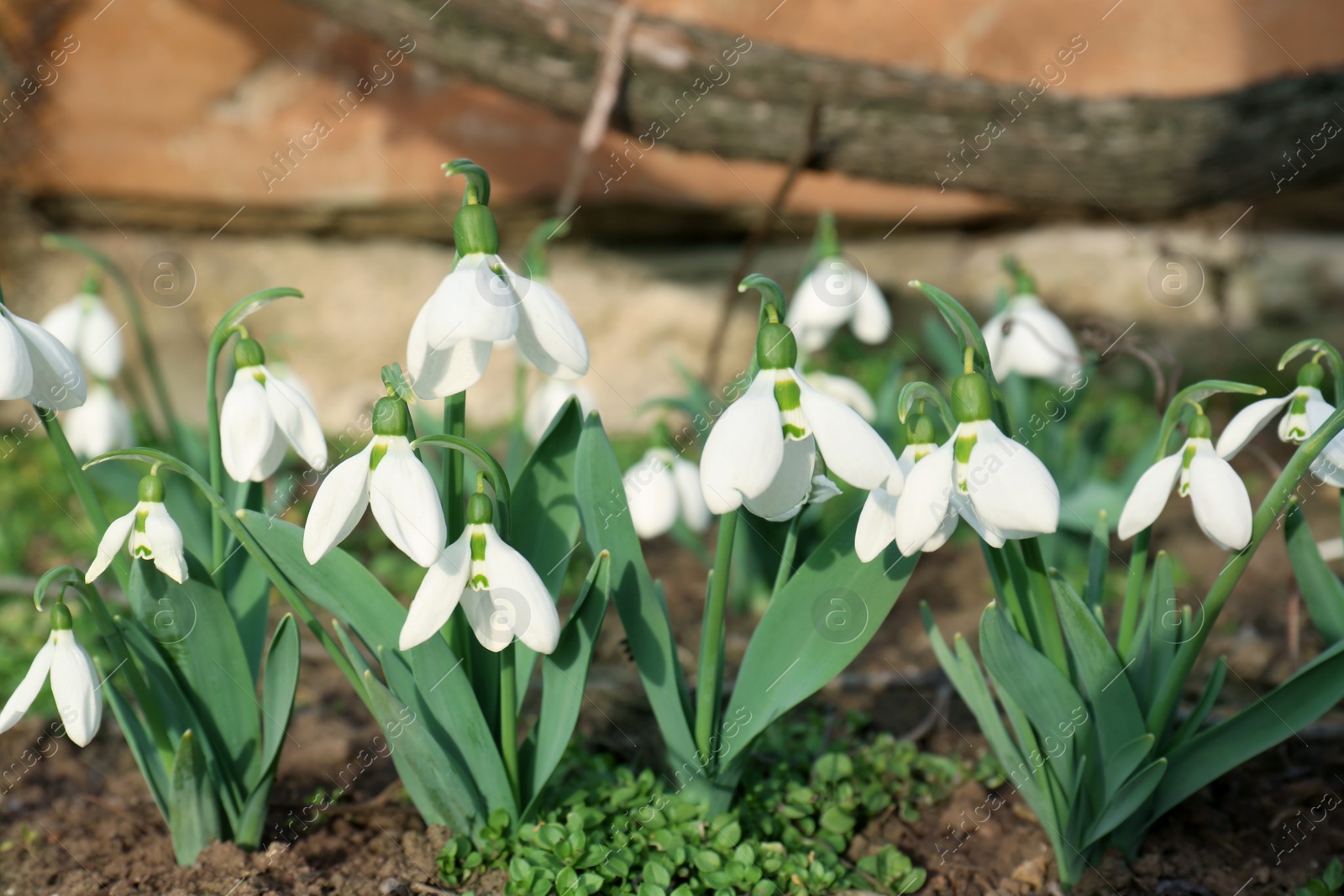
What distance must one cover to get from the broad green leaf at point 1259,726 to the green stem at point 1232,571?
2.1 inches

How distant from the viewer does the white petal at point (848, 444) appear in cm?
94

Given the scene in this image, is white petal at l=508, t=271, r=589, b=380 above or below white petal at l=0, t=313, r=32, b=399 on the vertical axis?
below

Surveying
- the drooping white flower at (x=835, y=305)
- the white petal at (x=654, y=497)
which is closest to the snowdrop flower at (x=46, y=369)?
the white petal at (x=654, y=497)

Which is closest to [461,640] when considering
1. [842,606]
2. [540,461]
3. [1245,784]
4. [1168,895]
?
[540,461]

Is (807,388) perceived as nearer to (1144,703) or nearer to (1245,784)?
(1144,703)

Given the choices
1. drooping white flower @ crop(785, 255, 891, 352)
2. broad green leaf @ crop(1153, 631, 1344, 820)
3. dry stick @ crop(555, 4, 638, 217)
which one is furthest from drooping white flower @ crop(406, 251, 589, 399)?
dry stick @ crop(555, 4, 638, 217)

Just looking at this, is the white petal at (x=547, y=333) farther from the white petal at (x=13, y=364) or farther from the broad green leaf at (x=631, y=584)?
the white petal at (x=13, y=364)

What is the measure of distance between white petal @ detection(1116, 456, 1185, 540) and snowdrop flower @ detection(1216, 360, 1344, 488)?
62 millimetres

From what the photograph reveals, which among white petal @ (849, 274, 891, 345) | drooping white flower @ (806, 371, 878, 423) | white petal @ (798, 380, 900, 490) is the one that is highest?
white petal @ (849, 274, 891, 345)

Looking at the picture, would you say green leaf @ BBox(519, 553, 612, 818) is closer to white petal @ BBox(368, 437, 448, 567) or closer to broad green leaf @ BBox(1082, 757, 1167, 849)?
white petal @ BBox(368, 437, 448, 567)

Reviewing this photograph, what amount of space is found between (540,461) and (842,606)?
40 cm

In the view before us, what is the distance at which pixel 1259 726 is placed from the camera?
47.2 inches

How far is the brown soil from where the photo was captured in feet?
4.30

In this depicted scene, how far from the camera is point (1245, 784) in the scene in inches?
60.8
